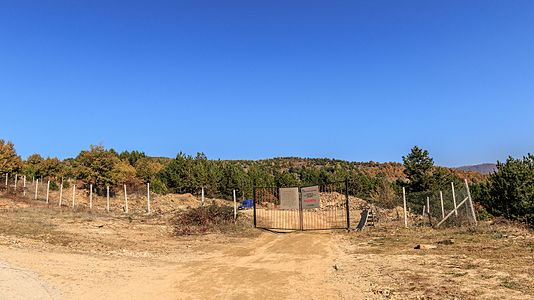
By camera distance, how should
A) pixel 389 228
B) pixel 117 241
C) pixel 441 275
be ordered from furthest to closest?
pixel 389 228, pixel 117 241, pixel 441 275

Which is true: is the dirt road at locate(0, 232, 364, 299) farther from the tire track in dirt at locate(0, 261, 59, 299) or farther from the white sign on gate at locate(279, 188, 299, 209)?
the white sign on gate at locate(279, 188, 299, 209)

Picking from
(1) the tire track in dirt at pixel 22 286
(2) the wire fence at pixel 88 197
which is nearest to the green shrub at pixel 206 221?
(1) the tire track in dirt at pixel 22 286

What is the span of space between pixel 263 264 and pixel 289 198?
9.90m

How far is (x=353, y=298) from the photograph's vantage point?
25.0 ft

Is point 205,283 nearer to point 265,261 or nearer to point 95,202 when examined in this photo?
point 265,261

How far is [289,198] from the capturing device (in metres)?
21.5

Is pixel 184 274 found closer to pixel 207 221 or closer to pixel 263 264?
pixel 263 264

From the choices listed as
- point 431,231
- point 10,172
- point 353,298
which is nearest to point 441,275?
point 353,298

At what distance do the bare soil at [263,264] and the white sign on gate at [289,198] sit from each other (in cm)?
312

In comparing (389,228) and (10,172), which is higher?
(10,172)

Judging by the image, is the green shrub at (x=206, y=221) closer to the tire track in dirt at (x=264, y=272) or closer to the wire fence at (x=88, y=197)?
the tire track in dirt at (x=264, y=272)

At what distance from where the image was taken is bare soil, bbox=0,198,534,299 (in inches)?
318

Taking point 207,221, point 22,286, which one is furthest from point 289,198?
point 22,286

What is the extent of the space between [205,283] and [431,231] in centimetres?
1186
